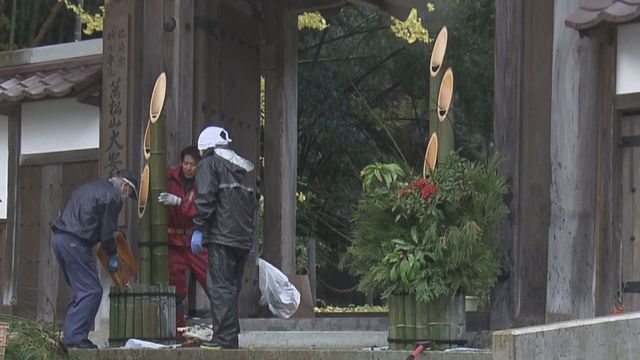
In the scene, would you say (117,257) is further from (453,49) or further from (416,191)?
(453,49)

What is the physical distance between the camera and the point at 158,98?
33.9 ft

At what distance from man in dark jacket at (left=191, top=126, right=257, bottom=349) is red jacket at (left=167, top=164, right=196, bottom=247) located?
1538mm

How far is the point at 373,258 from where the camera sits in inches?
334

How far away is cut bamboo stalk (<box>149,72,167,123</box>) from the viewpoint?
33.8 ft

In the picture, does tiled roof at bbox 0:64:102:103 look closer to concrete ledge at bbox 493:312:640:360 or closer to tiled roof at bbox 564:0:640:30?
tiled roof at bbox 564:0:640:30

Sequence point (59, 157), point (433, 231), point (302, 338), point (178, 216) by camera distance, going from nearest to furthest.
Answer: point (433, 231), point (178, 216), point (302, 338), point (59, 157)

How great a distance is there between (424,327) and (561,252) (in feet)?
4.43

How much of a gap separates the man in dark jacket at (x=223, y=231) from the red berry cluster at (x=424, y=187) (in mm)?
1419

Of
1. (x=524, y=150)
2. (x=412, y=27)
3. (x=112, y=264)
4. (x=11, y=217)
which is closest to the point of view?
(x=524, y=150)

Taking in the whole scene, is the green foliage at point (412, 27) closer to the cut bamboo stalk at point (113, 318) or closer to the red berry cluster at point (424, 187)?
the cut bamboo stalk at point (113, 318)

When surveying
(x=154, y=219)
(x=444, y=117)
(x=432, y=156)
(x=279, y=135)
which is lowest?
(x=154, y=219)

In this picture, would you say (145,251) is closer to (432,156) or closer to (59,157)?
(59,157)

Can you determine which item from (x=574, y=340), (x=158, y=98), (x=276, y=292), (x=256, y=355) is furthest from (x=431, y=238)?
(x=276, y=292)

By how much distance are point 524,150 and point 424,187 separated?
4.47 feet
